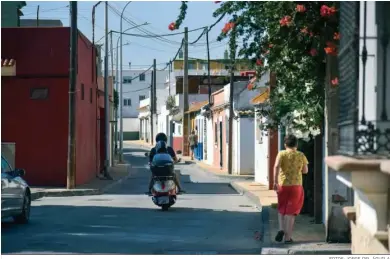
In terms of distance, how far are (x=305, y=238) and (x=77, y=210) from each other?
24.7 ft

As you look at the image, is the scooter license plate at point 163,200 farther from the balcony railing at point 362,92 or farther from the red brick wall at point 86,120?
the balcony railing at point 362,92

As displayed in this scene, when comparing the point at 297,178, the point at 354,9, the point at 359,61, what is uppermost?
the point at 354,9

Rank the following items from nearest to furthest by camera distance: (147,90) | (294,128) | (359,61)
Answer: (359,61) < (294,128) < (147,90)

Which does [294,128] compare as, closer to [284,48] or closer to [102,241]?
[284,48]

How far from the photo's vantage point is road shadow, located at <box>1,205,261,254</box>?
11.8 meters

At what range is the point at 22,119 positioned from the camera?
25.3 meters

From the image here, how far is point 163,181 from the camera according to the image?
18.2m

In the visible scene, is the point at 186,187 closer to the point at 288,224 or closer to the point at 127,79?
the point at 288,224

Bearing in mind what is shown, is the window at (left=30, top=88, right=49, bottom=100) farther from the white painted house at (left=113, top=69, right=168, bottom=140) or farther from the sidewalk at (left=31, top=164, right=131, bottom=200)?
the white painted house at (left=113, top=69, right=168, bottom=140)

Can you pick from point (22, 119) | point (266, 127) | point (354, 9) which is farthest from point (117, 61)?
point (354, 9)

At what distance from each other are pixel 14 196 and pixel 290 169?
5771mm

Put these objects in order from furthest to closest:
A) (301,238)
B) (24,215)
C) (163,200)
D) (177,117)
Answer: (177,117) < (163,200) < (24,215) < (301,238)

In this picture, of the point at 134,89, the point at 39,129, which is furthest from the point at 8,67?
the point at 134,89

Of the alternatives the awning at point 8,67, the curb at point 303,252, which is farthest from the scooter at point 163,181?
the awning at point 8,67
